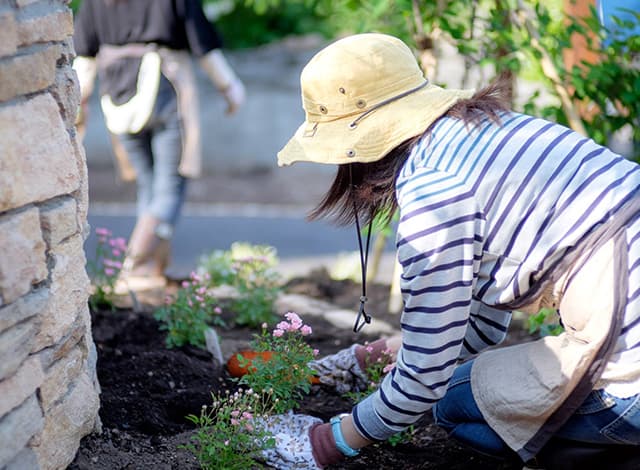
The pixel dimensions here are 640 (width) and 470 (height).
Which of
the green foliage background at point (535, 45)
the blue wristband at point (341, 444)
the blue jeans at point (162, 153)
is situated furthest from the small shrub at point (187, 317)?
the blue jeans at point (162, 153)

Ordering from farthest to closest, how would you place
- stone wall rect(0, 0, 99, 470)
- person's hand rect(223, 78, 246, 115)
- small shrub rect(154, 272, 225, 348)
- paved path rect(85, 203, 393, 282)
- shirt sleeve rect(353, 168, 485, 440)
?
paved path rect(85, 203, 393, 282)
person's hand rect(223, 78, 246, 115)
small shrub rect(154, 272, 225, 348)
shirt sleeve rect(353, 168, 485, 440)
stone wall rect(0, 0, 99, 470)

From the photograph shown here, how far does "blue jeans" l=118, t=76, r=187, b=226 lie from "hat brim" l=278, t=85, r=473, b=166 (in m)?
2.53

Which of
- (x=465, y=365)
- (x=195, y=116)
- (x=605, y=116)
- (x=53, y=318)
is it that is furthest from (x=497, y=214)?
(x=195, y=116)

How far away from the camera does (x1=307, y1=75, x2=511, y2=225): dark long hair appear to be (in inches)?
85.1

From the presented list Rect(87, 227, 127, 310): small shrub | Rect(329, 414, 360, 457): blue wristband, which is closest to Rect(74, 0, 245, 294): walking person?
Rect(87, 227, 127, 310): small shrub

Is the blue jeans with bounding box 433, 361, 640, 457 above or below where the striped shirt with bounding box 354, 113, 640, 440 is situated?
below

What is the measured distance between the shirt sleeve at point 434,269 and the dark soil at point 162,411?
533mm

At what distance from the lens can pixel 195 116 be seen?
4.63 metres

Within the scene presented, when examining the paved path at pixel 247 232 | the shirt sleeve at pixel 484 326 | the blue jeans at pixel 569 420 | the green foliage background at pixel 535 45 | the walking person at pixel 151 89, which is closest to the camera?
the blue jeans at pixel 569 420

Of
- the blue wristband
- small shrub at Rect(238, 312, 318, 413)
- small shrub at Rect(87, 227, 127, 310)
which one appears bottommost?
small shrub at Rect(87, 227, 127, 310)

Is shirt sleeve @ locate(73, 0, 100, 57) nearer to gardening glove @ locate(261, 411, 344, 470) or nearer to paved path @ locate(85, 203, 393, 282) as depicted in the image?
paved path @ locate(85, 203, 393, 282)

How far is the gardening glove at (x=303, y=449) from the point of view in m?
2.30

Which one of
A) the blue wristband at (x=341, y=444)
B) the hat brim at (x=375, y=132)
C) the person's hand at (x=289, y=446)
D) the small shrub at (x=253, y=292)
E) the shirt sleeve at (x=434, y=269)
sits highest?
the hat brim at (x=375, y=132)

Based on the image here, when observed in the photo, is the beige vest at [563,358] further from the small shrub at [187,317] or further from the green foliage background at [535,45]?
the green foliage background at [535,45]
